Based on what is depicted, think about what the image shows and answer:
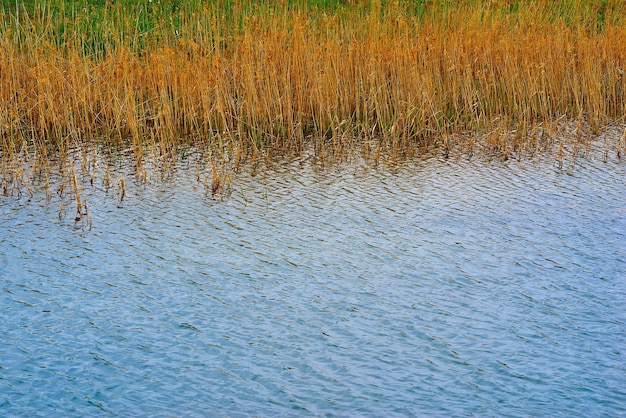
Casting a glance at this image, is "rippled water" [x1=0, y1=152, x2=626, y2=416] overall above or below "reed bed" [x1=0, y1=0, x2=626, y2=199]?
below

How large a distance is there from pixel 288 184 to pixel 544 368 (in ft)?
8.42

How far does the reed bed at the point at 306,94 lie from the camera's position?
587 cm

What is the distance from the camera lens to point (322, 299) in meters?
3.46

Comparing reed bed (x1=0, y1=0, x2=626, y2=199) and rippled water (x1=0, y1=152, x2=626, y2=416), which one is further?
reed bed (x1=0, y1=0, x2=626, y2=199)

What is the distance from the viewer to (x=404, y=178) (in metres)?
5.27

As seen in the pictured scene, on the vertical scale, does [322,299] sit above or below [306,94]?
below

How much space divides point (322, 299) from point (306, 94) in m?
3.02

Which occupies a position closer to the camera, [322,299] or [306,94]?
[322,299]

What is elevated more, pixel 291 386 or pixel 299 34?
pixel 299 34

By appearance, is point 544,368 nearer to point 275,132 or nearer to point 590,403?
point 590,403

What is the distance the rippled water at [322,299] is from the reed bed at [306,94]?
0.85 metres

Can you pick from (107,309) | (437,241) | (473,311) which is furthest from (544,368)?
(107,309)

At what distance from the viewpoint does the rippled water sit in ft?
8.89

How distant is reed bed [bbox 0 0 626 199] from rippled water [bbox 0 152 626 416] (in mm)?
852
